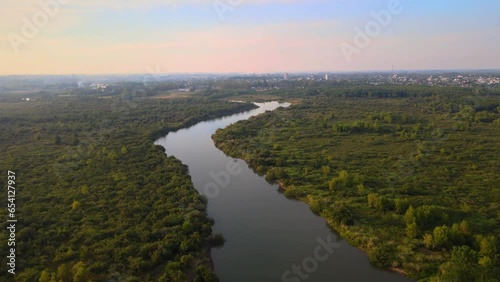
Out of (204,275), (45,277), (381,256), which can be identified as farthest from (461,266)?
(45,277)

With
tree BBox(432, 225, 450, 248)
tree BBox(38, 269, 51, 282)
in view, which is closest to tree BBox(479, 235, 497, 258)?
tree BBox(432, 225, 450, 248)

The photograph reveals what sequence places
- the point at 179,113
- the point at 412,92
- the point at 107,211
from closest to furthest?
the point at 107,211, the point at 179,113, the point at 412,92

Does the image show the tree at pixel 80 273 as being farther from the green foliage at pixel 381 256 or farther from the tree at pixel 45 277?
the green foliage at pixel 381 256

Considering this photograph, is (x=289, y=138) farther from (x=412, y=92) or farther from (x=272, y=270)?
(x=412, y=92)

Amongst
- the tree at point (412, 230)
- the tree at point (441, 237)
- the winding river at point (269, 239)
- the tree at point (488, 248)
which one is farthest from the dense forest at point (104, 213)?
the tree at point (488, 248)

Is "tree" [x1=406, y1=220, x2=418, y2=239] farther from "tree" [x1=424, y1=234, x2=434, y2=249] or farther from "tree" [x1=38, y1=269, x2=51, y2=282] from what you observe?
"tree" [x1=38, y1=269, x2=51, y2=282]

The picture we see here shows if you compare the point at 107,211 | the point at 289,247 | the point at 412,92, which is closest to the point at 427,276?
the point at 289,247
